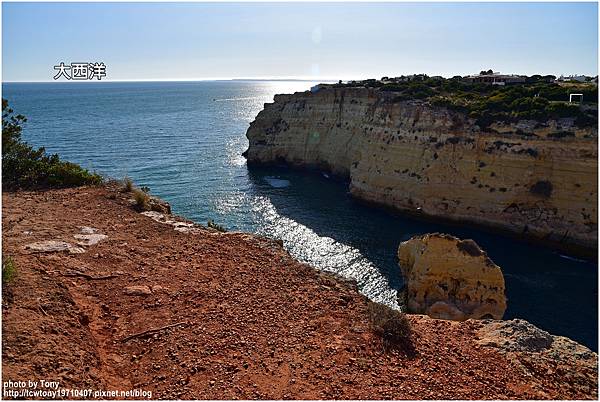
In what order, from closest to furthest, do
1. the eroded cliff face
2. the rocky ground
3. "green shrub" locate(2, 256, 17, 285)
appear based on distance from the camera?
the rocky ground, "green shrub" locate(2, 256, 17, 285), the eroded cliff face

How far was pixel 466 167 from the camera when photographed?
1446 inches

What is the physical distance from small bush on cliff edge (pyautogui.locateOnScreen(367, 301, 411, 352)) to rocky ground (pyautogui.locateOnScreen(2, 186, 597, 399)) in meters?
0.17

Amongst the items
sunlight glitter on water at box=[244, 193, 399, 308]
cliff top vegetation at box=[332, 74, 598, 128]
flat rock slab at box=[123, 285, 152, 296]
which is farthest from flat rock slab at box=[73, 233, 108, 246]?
cliff top vegetation at box=[332, 74, 598, 128]

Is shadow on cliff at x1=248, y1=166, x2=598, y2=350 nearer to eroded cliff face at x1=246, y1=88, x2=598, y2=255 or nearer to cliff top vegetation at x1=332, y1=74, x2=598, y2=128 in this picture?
eroded cliff face at x1=246, y1=88, x2=598, y2=255

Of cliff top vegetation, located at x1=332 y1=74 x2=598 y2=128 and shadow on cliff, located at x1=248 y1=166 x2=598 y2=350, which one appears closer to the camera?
shadow on cliff, located at x1=248 y1=166 x2=598 y2=350

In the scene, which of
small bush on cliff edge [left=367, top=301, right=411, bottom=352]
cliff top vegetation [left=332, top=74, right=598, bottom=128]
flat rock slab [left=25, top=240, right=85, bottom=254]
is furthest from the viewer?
cliff top vegetation [left=332, top=74, right=598, bottom=128]

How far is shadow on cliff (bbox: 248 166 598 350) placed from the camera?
23.4m

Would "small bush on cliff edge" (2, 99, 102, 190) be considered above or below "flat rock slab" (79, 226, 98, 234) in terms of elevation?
above

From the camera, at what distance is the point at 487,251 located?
31188mm

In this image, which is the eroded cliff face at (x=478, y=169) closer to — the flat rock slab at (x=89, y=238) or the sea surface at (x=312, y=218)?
the sea surface at (x=312, y=218)

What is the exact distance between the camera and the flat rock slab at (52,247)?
11.3m

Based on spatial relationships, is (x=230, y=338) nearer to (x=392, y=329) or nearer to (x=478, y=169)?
(x=392, y=329)

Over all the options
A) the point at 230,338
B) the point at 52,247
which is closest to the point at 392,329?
the point at 230,338

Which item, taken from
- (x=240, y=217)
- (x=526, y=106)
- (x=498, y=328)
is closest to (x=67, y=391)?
(x=498, y=328)
